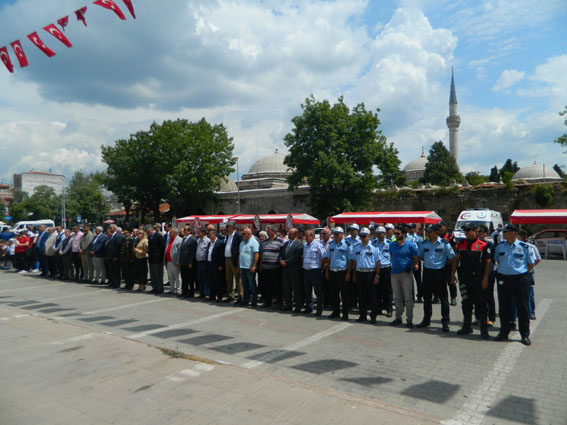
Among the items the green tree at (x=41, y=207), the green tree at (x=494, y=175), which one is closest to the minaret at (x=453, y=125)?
the green tree at (x=494, y=175)

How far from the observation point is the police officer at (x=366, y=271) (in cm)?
841

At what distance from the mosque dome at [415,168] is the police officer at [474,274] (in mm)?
81035

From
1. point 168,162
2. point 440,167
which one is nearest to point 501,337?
point 168,162

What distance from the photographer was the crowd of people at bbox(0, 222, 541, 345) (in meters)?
7.15

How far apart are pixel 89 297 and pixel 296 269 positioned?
20.7 ft

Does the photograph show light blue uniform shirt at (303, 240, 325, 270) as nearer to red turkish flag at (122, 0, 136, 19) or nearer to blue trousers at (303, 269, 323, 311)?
blue trousers at (303, 269, 323, 311)

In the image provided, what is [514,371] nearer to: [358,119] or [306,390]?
[306,390]

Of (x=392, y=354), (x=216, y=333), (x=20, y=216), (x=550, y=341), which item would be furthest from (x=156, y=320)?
(x=20, y=216)

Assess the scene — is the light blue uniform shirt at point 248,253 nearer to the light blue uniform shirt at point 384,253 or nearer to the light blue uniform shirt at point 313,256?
the light blue uniform shirt at point 313,256

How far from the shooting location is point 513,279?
22.2ft

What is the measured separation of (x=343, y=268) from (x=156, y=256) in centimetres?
605

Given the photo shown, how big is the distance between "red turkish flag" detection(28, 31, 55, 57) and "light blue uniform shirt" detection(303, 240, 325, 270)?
7.03 m

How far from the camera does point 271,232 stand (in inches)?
396

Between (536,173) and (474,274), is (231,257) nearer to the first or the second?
(474,274)
